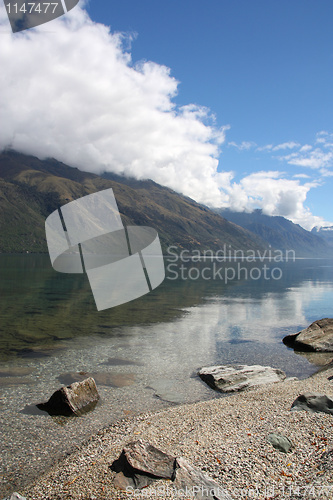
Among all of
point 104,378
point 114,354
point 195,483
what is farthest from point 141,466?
point 114,354

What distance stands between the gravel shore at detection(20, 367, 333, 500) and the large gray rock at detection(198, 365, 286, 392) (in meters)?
3.45

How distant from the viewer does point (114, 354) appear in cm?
2658

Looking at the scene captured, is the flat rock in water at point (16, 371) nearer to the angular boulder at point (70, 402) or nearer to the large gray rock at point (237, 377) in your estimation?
the angular boulder at point (70, 402)

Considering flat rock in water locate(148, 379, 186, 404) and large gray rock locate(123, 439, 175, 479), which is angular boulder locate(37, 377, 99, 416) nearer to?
flat rock in water locate(148, 379, 186, 404)

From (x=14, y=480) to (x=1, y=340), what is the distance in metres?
21.2

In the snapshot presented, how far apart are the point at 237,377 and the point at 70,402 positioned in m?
10.6

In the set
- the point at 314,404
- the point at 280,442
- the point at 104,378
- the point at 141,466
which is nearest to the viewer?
the point at 141,466

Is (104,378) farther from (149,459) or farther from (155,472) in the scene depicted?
(155,472)

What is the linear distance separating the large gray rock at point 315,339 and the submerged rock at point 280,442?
68.3 feet

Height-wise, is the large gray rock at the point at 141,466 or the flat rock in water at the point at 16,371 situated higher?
the large gray rock at the point at 141,466

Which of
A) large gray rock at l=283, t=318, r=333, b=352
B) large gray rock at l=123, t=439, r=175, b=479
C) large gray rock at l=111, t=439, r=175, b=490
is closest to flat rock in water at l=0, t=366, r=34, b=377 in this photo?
large gray rock at l=111, t=439, r=175, b=490

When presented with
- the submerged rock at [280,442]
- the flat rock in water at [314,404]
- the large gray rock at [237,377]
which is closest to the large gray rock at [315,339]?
the large gray rock at [237,377]

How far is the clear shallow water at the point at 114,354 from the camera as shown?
14477 mm

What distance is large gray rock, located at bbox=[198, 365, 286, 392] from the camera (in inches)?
790
